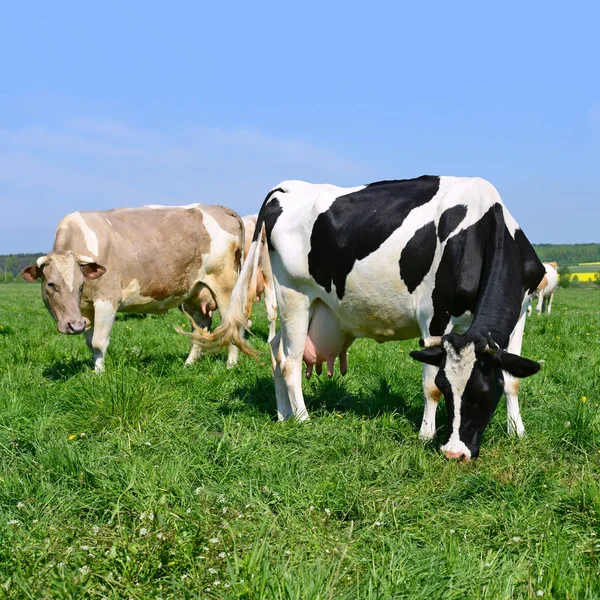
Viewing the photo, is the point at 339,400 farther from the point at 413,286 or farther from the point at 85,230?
the point at 85,230

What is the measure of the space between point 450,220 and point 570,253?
16699 cm

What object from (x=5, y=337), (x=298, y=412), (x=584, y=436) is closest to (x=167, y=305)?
(x=5, y=337)

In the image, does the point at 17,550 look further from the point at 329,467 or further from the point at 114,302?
the point at 114,302

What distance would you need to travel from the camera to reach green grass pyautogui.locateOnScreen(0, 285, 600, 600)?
3027 millimetres

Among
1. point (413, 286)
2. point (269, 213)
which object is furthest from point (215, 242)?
point (413, 286)

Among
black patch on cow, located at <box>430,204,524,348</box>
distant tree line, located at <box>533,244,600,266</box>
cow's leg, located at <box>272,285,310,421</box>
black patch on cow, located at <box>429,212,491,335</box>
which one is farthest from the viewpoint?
distant tree line, located at <box>533,244,600,266</box>

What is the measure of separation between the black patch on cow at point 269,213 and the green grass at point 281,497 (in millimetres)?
1770

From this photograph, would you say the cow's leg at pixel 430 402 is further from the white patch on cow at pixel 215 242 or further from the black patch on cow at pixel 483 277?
the white patch on cow at pixel 215 242

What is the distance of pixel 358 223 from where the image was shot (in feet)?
20.0

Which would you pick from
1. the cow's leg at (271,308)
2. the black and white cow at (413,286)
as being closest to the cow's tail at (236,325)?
the black and white cow at (413,286)

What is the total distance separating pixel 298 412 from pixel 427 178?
2464mm

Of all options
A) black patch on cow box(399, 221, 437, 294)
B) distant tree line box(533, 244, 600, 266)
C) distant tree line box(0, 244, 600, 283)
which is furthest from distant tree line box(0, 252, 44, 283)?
black patch on cow box(399, 221, 437, 294)

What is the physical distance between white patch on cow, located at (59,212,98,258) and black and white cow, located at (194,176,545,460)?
2810mm

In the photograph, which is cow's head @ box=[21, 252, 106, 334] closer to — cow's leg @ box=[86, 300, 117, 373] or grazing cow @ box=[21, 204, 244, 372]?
grazing cow @ box=[21, 204, 244, 372]
